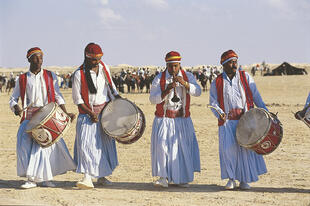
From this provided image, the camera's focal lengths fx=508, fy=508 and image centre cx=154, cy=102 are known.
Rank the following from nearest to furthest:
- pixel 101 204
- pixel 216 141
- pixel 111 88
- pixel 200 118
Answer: pixel 101 204, pixel 111 88, pixel 216 141, pixel 200 118

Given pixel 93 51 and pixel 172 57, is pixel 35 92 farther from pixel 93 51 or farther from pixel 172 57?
pixel 172 57

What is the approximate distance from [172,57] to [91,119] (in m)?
1.41

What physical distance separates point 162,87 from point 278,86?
28.3 metres

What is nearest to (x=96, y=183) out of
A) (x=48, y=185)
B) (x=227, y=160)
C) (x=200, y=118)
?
(x=48, y=185)

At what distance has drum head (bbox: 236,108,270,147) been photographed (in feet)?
20.9

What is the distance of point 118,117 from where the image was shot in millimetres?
6879

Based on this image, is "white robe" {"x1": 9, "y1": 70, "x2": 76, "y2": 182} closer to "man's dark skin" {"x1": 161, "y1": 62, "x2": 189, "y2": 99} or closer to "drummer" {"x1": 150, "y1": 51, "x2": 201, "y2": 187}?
"drummer" {"x1": 150, "y1": 51, "x2": 201, "y2": 187}

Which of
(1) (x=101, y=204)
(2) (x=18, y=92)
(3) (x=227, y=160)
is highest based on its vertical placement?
(2) (x=18, y=92)

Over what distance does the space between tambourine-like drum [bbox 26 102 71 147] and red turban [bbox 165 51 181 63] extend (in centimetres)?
162

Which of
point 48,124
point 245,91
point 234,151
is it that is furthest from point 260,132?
point 48,124

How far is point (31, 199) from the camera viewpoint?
6.32 metres

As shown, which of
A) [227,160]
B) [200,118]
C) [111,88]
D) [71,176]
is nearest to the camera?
[227,160]

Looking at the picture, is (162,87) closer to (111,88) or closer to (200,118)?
(111,88)

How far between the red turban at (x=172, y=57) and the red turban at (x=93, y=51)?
93cm
